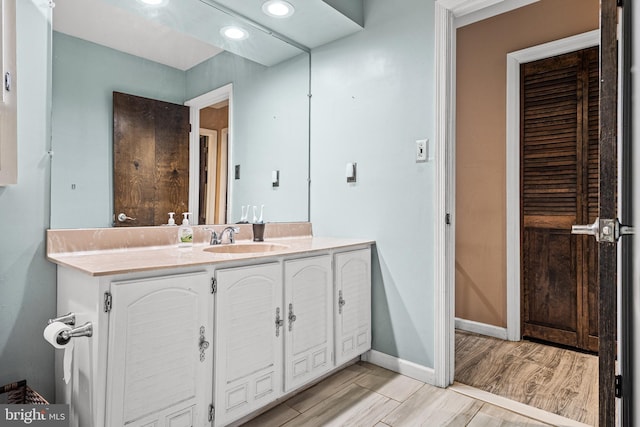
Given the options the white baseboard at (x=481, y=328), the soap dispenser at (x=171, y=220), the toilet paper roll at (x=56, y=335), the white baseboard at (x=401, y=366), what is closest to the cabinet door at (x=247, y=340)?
the toilet paper roll at (x=56, y=335)

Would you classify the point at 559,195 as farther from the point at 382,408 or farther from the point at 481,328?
the point at 382,408

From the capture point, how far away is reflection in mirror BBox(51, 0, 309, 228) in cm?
161

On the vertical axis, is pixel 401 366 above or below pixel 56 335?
below

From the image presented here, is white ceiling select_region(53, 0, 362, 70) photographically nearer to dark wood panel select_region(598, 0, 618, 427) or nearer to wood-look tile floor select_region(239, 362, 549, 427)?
dark wood panel select_region(598, 0, 618, 427)

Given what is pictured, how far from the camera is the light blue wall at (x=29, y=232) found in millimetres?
1440

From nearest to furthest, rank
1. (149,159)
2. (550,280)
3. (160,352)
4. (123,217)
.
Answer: (160,352) < (123,217) < (149,159) < (550,280)

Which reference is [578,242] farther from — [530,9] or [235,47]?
[235,47]

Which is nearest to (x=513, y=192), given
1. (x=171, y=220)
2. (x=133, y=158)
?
(x=171, y=220)

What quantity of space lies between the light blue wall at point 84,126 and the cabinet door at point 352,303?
121cm

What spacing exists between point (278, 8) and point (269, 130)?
2.45 ft

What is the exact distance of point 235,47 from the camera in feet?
7.62

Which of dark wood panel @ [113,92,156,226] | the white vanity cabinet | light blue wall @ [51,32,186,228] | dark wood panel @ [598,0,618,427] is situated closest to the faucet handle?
dark wood panel @ [113,92,156,226]

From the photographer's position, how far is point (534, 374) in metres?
2.22

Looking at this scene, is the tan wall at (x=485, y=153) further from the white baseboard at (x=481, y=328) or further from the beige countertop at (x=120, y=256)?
the beige countertop at (x=120, y=256)
